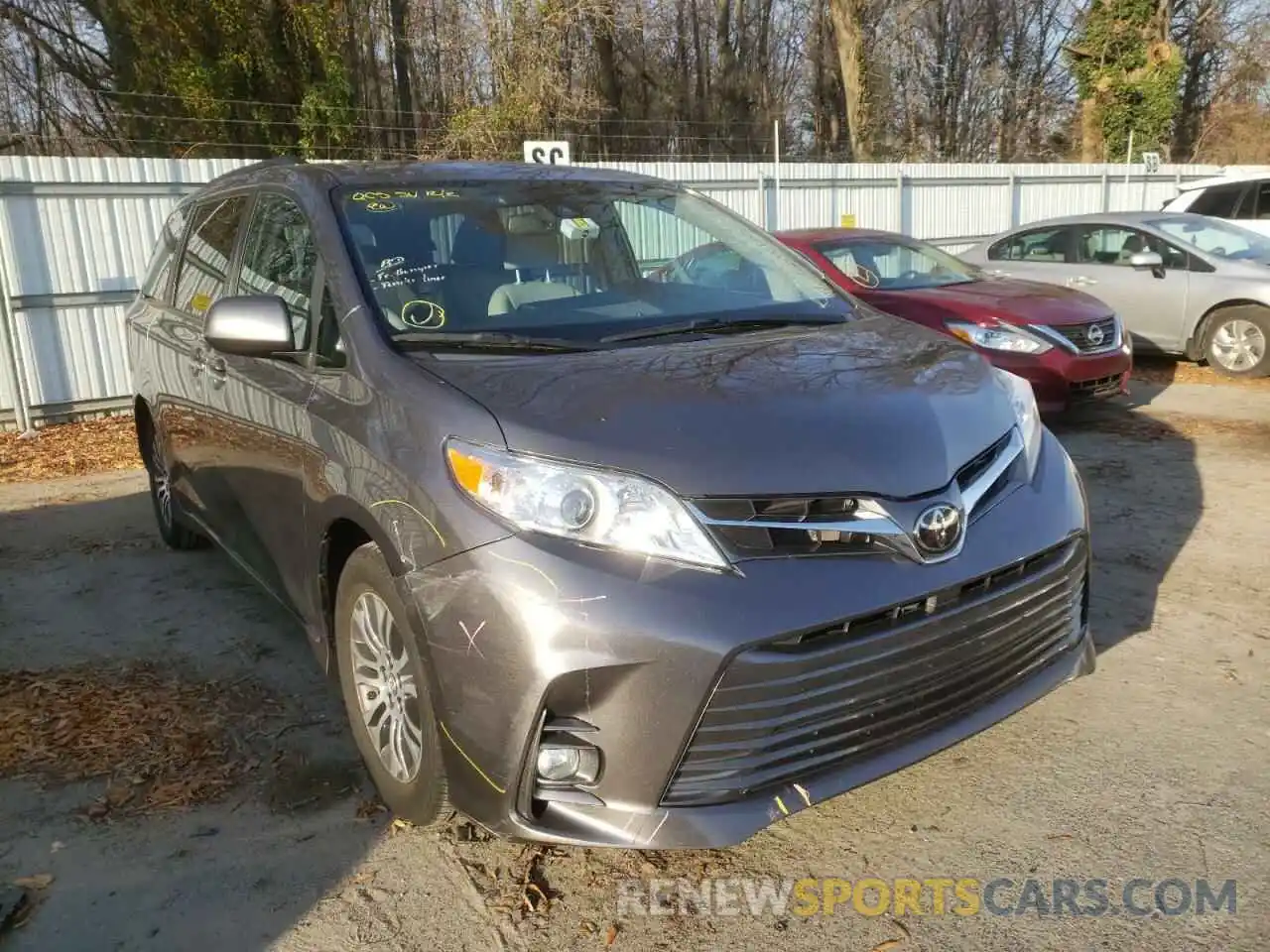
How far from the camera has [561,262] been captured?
350cm

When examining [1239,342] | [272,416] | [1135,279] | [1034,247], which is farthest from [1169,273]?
[272,416]

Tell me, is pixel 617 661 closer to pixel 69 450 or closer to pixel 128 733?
pixel 128 733

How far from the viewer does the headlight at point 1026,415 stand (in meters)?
2.88

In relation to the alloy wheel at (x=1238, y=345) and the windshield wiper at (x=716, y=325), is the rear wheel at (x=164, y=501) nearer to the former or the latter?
the windshield wiper at (x=716, y=325)

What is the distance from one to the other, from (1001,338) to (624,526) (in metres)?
5.63

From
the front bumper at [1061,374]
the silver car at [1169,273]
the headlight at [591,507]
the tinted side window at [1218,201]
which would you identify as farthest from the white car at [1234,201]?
the headlight at [591,507]

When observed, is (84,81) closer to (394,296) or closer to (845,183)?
(845,183)

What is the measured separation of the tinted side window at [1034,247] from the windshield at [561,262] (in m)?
7.10

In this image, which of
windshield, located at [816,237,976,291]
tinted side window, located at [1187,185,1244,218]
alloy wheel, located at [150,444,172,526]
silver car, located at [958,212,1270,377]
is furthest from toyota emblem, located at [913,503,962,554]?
tinted side window, located at [1187,185,1244,218]

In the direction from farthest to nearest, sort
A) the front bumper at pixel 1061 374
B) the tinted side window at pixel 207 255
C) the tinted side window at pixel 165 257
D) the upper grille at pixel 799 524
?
the front bumper at pixel 1061 374 → the tinted side window at pixel 165 257 → the tinted side window at pixel 207 255 → the upper grille at pixel 799 524

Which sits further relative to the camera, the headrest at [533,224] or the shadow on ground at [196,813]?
the headrest at [533,224]

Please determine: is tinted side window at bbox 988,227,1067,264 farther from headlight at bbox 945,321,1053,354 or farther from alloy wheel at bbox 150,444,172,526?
alloy wheel at bbox 150,444,172,526

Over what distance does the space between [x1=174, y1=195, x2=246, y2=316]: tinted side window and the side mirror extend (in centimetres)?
98

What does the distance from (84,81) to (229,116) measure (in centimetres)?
616
